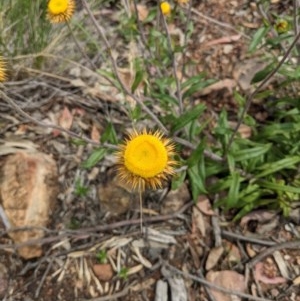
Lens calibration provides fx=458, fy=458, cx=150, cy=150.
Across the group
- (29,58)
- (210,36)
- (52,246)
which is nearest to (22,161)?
(52,246)

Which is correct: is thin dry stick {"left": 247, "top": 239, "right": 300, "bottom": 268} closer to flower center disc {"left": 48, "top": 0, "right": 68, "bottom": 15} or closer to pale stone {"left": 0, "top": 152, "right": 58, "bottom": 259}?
pale stone {"left": 0, "top": 152, "right": 58, "bottom": 259}

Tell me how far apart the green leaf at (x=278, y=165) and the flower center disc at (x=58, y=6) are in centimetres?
190

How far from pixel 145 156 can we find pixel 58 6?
1.21 m

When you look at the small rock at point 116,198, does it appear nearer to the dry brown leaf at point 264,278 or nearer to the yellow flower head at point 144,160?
the dry brown leaf at point 264,278

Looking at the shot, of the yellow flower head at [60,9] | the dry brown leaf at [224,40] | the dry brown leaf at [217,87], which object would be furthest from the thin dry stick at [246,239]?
the dry brown leaf at [224,40]

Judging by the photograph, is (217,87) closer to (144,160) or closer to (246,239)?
(246,239)

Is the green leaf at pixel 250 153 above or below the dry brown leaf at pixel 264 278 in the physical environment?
above

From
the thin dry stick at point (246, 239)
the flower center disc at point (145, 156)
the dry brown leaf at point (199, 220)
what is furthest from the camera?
the dry brown leaf at point (199, 220)

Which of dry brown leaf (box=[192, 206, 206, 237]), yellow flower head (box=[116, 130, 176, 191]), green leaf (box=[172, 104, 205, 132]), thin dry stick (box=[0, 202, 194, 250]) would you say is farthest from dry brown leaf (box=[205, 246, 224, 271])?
yellow flower head (box=[116, 130, 176, 191])

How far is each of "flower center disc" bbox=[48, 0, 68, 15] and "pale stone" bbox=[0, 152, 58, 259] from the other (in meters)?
1.35

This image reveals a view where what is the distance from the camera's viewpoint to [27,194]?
3.65 meters

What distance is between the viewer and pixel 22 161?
3754 mm

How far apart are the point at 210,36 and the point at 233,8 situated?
471mm

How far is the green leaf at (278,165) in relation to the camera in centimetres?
Result: 348
